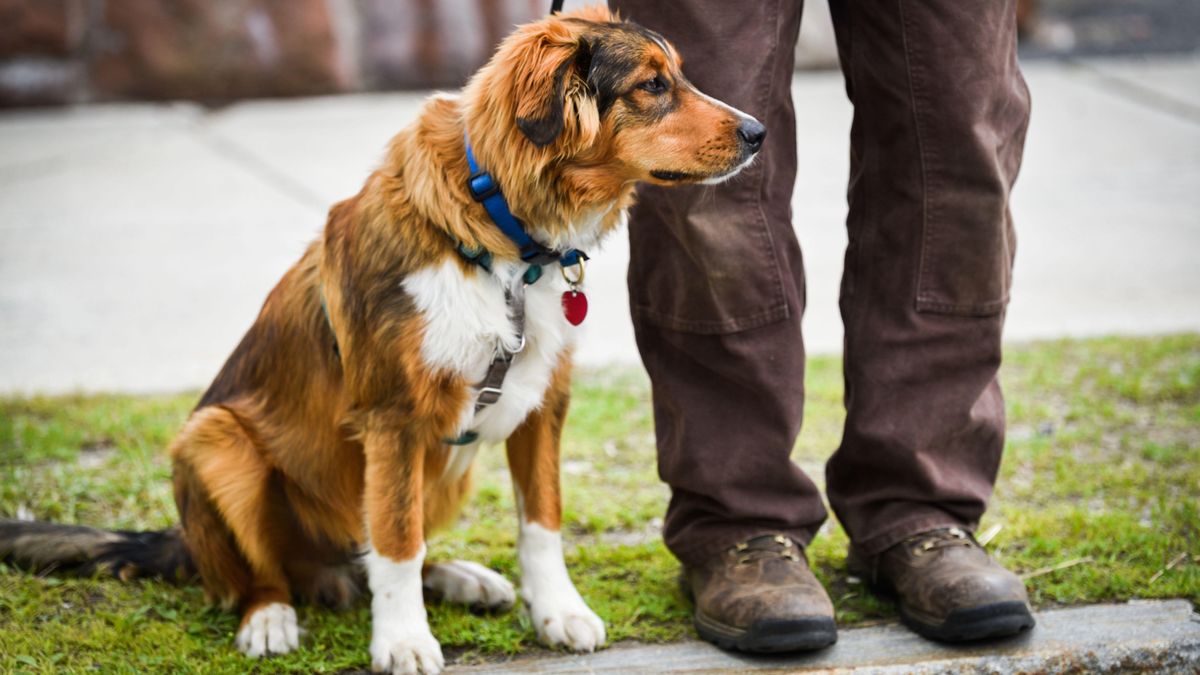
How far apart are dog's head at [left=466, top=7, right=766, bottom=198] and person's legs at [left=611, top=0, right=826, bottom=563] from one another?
0.10 m

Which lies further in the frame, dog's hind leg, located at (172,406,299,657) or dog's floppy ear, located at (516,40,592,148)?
dog's hind leg, located at (172,406,299,657)

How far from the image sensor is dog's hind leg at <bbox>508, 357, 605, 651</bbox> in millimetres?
2820

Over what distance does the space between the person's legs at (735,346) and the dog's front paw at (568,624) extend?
0.25 meters

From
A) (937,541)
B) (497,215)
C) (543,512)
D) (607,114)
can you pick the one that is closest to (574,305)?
(497,215)

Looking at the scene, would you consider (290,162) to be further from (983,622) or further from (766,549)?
(983,622)

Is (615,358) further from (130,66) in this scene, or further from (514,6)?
(130,66)

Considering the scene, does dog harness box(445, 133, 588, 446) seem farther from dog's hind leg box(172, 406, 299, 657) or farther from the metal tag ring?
dog's hind leg box(172, 406, 299, 657)

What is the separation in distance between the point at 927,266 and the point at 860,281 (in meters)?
0.20

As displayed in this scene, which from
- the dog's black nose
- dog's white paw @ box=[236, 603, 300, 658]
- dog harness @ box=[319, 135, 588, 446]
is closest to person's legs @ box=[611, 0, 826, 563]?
the dog's black nose

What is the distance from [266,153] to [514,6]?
223 cm

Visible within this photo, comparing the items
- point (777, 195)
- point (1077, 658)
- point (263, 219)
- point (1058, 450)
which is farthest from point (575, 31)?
point (263, 219)

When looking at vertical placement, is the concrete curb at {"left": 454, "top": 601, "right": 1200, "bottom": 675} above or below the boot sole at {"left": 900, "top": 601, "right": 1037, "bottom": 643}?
below

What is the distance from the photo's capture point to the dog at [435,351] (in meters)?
2.54

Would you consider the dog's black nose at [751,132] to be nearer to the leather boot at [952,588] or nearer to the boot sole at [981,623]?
the leather boot at [952,588]
